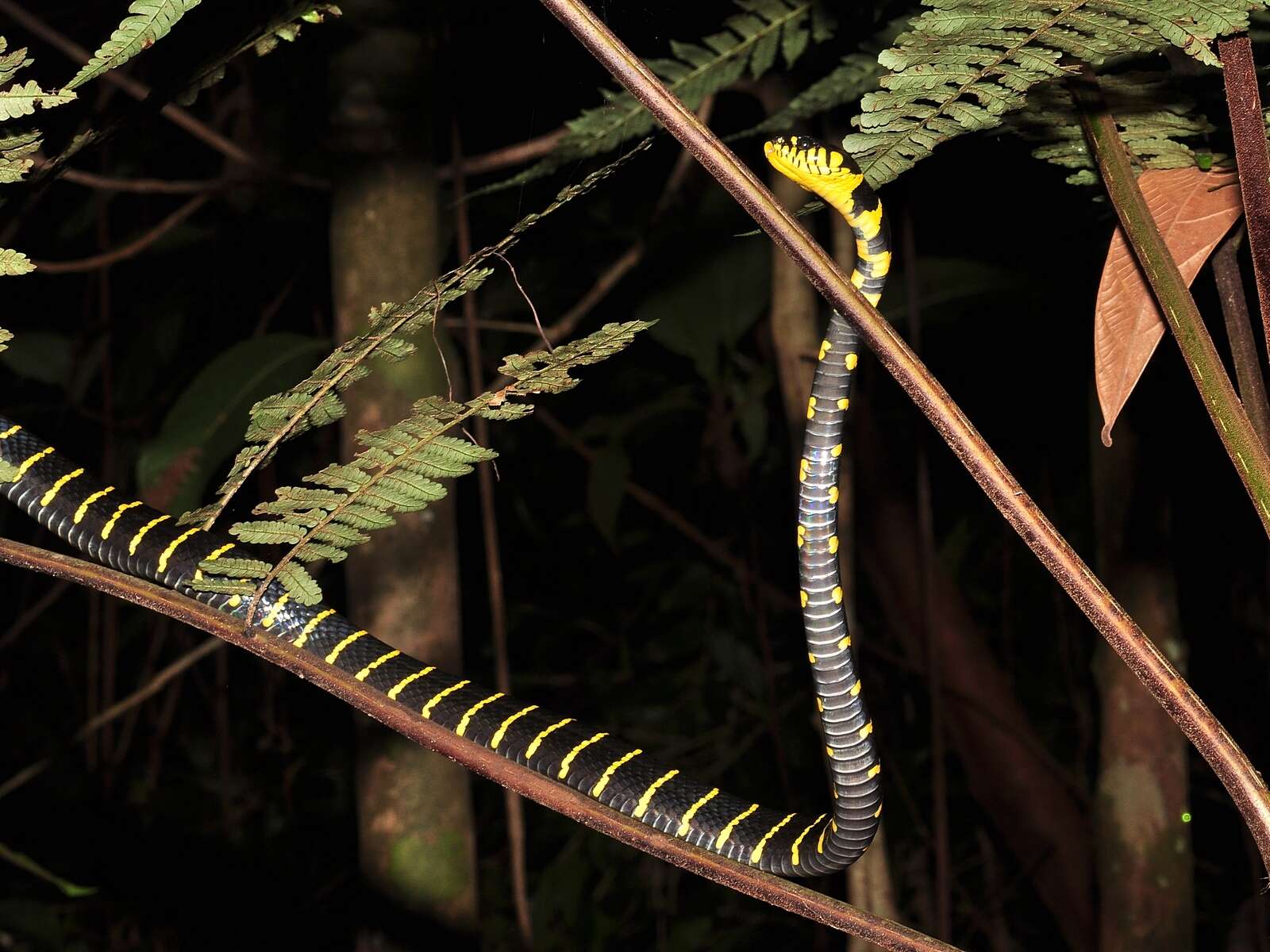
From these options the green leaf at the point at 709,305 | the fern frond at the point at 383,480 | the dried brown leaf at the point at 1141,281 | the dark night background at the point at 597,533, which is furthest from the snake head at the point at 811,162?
the green leaf at the point at 709,305

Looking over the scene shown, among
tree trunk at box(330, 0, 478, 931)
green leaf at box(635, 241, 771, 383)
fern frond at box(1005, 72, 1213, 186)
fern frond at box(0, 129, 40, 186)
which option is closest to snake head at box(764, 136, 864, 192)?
fern frond at box(1005, 72, 1213, 186)

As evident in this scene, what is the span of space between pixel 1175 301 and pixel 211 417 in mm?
1852

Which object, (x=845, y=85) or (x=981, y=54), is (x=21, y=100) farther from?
(x=845, y=85)

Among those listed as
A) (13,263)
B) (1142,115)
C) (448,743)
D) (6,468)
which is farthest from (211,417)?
(1142,115)

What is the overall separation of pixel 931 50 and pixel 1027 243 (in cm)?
213

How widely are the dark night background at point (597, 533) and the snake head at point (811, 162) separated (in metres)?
1.09

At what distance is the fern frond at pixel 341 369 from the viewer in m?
0.93

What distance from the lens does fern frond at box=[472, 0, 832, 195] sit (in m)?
1.55

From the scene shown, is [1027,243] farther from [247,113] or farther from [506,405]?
[506,405]

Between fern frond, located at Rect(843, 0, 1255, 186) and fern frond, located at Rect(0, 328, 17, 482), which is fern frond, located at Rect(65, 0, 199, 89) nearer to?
fern frond, located at Rect(0, 328, 17, 482)

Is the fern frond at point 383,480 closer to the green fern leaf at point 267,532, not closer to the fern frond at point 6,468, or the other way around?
the green fern leaf at point 267,532

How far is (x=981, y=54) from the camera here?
0.86 m

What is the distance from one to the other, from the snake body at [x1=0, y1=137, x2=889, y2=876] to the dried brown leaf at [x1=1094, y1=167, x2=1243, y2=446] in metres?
0.24

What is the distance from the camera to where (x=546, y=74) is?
2.30 m
